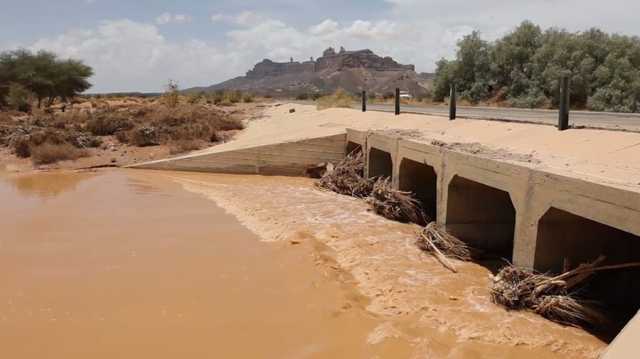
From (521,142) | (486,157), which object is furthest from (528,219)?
(521,142)

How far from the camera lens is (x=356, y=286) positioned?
830 cm

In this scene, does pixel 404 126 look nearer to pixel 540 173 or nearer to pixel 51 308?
pixel 540 173

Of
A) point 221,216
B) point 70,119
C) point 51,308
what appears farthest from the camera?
point 70,119

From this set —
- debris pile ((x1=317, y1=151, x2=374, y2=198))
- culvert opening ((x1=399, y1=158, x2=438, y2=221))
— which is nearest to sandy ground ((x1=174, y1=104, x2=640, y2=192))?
culvert opening ((x1=399, y1=158, x2=438, y2=221))

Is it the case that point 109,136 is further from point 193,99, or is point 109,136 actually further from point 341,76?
point 341,76


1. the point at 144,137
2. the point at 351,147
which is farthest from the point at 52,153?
the point at 351,147

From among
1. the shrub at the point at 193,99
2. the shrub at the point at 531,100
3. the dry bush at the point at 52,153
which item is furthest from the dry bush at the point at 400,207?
the shrub at the point at 193,99

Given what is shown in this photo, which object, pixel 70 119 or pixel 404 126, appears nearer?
pixel 404 126

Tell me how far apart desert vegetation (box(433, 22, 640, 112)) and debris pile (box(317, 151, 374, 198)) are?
1319 centimetres

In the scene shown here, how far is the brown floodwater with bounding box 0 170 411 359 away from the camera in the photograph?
6.42 meters

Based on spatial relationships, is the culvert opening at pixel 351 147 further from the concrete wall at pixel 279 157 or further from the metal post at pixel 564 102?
the metal post at pixel 564 102

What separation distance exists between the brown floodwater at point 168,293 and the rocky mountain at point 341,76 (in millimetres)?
76257

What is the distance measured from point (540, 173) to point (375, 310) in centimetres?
276

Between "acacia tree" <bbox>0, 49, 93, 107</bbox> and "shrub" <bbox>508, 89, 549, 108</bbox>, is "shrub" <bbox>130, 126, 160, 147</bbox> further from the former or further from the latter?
"acacia tree" <bbox>0, 49, 93, 107</bbox>
